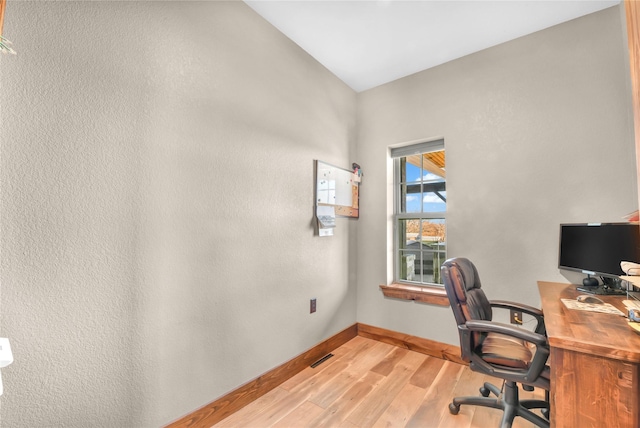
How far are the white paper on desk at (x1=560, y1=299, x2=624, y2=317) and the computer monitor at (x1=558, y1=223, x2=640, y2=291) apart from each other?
28cm

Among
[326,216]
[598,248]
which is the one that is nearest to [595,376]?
[598,248]

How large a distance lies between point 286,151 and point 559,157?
2.12 metres

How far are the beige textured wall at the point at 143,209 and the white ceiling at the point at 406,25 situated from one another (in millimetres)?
261

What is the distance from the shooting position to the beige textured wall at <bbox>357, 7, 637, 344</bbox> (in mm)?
1977

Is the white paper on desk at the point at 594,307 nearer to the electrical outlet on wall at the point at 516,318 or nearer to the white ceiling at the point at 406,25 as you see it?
the electrical outlet on wall at the point at 516,318

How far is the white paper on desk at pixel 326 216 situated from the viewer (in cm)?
256

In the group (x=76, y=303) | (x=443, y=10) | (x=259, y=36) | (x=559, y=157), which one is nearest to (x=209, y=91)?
(x=259, y=36)

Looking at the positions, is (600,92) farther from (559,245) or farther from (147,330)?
(147,330)

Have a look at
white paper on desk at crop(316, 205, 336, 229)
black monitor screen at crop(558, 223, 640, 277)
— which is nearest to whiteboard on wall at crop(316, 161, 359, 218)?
white paper on desk at crop(316, 205, 336, 229)

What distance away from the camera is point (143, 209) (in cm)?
143

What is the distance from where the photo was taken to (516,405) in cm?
161

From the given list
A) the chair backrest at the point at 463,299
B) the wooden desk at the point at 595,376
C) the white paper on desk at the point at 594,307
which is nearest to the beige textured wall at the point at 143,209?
the chair backrest at the point at 463,299

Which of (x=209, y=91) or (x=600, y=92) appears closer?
(x=209, y=91)

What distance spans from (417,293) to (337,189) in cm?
129
